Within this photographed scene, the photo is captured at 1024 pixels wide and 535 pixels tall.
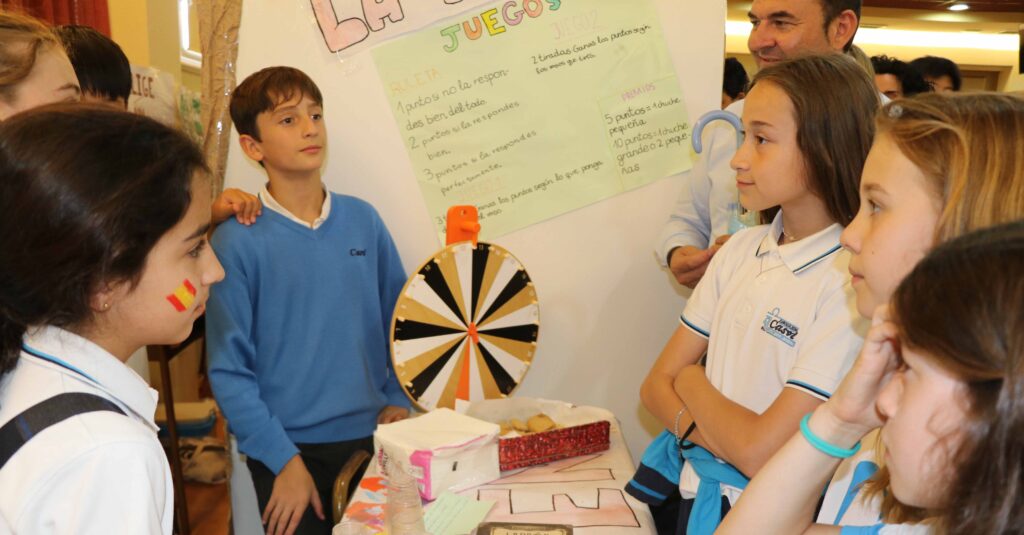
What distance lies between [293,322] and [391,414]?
0.36 metres

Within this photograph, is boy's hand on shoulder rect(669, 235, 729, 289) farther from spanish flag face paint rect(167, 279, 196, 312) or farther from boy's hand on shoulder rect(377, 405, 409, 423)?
spanish flag face paint rect(167, 279, 196, 312)

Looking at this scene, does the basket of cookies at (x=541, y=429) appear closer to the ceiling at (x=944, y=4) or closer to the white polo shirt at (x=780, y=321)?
the white polo shirt at (x=780, y=321)

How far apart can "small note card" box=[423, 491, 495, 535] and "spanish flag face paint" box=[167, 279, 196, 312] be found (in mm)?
628

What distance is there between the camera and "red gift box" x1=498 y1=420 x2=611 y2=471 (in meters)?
1.80

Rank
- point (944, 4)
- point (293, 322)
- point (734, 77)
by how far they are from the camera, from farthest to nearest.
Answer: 1. point (944, 4)
2. point (734, 77)
3. point (293, 322)

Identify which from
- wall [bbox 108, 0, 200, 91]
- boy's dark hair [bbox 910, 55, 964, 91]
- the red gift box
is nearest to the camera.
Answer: the red gift box

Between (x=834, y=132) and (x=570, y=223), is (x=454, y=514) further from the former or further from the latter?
(x=570, y=223)

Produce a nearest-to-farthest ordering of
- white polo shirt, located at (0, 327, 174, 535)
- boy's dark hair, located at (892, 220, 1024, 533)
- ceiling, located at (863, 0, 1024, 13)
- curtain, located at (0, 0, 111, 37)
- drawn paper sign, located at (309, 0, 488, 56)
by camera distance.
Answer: boy's dark hair, located at (892, 220, 1024, 533) → white polo shirt, located at (0, 327, 174, 535) → drawn paper sign, located at (309, 0, 488, 56) → curtain, located at (0, 0, 111, 37) → ceiling, located at (863, 0, 1024, 13)

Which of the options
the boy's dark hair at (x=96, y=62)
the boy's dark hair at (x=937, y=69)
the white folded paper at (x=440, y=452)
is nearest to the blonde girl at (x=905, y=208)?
the white folded paper at (x=440, y=452)

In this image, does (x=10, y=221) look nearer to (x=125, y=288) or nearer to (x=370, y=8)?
(x=125, y=288)

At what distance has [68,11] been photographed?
10.5 feet

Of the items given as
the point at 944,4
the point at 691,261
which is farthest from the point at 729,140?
the point at 944,4

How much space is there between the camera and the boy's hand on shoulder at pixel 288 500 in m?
2.01

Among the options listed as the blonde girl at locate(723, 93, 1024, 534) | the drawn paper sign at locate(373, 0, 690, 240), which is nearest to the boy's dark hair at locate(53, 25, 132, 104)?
the drawn paper sign at locate(373, 0, 690, 240)
